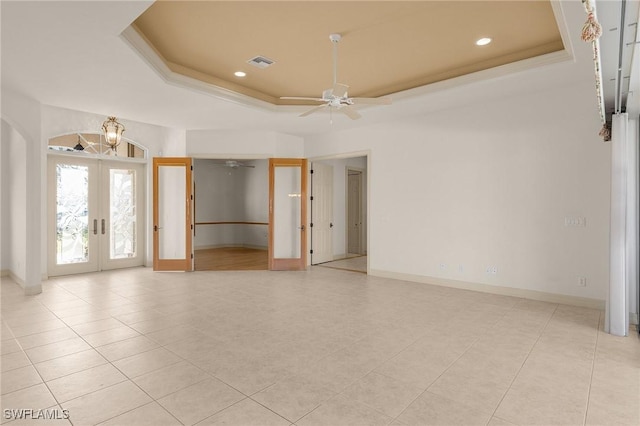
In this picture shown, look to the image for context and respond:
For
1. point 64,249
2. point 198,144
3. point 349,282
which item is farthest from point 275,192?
point 64,249

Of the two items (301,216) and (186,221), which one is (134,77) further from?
(301,216)

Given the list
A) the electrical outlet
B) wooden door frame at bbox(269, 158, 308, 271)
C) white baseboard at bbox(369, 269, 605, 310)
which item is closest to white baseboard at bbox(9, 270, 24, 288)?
wooden door frame at bbox(269, 158, 308, 271)

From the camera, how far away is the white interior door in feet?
27.8

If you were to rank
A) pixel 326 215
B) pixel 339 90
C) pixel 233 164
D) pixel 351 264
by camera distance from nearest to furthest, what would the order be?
pixel 339 90 < pixel 351 264 < pixel 326 215 < pixel 233 164

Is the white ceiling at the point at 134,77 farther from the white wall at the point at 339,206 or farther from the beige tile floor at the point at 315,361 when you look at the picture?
the beige tile floor at the point at 315,361

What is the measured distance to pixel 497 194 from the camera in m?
5.56

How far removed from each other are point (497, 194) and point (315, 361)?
4107 mm

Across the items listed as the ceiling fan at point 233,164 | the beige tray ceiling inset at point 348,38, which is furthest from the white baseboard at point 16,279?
the ceiling fan at point 233,164

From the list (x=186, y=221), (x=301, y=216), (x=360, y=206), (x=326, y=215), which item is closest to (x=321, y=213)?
(x=326, y=215)

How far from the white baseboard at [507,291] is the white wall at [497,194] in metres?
0.07

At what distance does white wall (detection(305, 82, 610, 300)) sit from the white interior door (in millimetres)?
1721

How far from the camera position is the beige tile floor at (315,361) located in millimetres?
2396

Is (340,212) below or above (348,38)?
below

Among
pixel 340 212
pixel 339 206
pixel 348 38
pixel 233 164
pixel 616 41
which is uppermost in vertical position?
pixel 348 38
